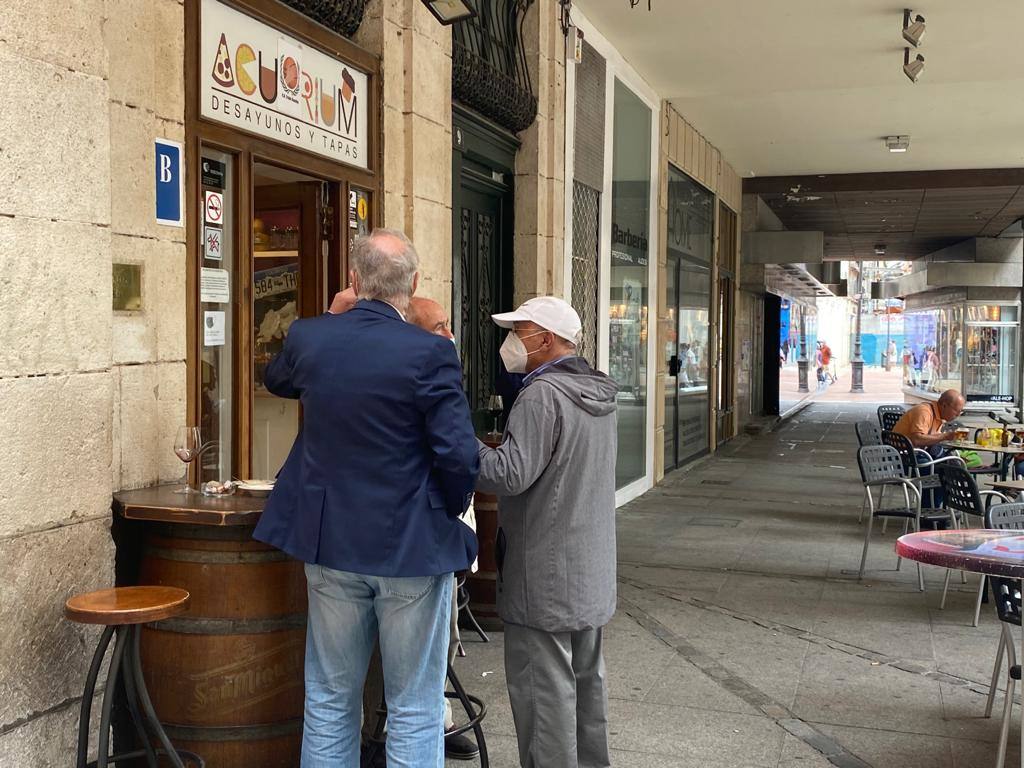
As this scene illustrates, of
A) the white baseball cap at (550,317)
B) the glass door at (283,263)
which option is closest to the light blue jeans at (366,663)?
the white baseball cap at (550,317)

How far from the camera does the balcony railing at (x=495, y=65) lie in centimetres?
702

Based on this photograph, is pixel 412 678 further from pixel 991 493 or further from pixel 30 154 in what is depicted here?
pixel 991 493

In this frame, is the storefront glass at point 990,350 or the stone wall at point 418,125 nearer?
the stone wall at point 418,125

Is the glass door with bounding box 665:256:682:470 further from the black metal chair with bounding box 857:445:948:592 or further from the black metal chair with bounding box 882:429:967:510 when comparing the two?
the black metal chair with bounding box 857:445:948:592

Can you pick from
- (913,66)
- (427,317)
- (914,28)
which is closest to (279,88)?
(427,317)

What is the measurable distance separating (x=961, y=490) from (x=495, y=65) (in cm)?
406

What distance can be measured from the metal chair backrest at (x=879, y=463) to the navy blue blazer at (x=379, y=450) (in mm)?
5388

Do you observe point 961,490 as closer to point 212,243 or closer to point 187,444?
point 212,243

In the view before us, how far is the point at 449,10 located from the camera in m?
5.88

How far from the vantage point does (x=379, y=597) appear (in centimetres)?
313

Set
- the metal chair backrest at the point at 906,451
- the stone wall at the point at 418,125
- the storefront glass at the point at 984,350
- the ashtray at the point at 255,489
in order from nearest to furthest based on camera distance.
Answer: the ashtray at the point at 255,489
the stone wall at the point at 418,125
the metal chair backrest at the point at 906,451
the storefront glass at the point at 984,350

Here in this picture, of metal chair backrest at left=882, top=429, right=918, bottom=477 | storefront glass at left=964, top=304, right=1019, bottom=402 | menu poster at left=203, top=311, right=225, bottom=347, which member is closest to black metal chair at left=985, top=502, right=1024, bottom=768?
menu poster at left=203, top=311, right=225, bottom=347

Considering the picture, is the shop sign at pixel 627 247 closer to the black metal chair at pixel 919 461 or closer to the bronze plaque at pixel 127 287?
the black metal chair at pixel 919 461

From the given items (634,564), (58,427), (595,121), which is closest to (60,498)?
(58,427)
